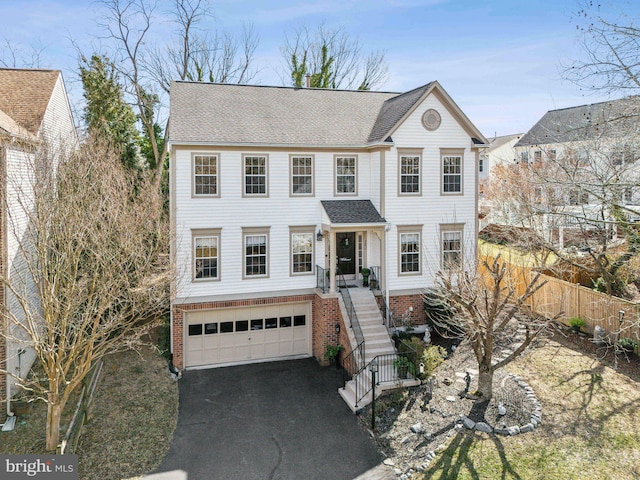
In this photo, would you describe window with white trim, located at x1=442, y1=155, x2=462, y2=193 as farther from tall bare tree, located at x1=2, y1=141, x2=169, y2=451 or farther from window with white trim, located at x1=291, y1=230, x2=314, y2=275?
tall bare tree, located at x1=2, y1=141, x2=169, y2=451

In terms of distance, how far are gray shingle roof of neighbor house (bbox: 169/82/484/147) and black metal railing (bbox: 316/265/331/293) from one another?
4.79 m

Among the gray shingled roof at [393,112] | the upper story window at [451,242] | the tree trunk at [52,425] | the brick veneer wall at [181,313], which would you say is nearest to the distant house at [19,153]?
the tree trunk at [52,425]

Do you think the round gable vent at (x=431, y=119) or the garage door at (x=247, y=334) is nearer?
the garage door at (x=247, y=334)

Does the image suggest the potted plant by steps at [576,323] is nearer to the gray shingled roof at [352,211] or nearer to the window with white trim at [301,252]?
the gray shingled roof at [352,211]

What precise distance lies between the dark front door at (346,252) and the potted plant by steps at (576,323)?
8.53 m

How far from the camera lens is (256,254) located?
17.0 m

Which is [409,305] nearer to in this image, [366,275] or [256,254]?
[366,275]

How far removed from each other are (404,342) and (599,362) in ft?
20.7

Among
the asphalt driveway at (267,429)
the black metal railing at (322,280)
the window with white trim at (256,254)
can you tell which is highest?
the window with white trim at (256,254)

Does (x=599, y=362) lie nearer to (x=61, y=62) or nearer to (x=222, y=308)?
(x=222, y=308)

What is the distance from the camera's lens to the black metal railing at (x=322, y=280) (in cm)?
1717

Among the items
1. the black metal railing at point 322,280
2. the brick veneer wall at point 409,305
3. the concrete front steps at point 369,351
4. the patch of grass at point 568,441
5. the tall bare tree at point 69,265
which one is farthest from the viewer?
the brick veneer wall at point 409,305

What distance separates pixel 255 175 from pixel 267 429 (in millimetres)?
8758

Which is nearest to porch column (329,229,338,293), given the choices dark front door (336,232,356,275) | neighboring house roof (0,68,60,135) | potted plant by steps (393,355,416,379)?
dark front door (336,232,356,275)
